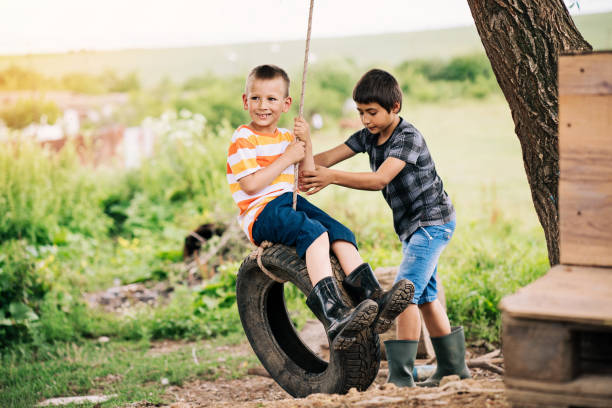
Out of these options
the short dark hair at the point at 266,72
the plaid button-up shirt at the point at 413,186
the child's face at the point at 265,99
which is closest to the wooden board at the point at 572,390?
the plaid button-up shirt at the point at 413,186

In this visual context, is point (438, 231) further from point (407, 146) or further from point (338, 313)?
point (338, 313)

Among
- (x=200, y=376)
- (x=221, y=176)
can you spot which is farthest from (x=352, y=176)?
(x=221, y=176)

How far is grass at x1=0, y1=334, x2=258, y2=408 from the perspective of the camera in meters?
4.49

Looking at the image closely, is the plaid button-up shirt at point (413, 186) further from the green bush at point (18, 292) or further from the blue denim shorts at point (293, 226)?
the green bush at point (18, 292)

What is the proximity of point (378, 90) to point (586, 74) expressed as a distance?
1.16 meters

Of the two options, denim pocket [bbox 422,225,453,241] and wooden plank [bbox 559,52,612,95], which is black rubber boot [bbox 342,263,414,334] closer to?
denim pocket [bbox 422,225,453,241]

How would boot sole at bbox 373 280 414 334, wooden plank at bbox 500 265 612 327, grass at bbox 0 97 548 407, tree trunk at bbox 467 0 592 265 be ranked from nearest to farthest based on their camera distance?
wooden plank at bbox 500 265 612 327 → boot sole at bbox 373 280 414 334 → tree trunk at bbox 467 0 592 265 → grass at bbox 0 97 548 407

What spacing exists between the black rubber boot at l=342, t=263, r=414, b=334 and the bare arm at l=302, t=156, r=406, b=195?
1.57 feet

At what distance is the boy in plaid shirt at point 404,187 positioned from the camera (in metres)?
3.55

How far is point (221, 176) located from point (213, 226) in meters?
1.34

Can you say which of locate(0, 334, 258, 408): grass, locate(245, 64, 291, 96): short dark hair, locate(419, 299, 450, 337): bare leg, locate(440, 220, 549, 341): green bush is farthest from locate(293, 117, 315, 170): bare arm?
locate(440, 220, 549, 341): green bush

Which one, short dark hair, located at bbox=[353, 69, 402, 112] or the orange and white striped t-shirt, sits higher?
short dark hair, located at bbox=[353, 69, 402, 112]

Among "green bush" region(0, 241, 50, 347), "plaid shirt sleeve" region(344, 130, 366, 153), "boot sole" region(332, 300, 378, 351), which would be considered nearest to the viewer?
"boot sole" region(332, 300, 378, 351)

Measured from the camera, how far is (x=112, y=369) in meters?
4.95
